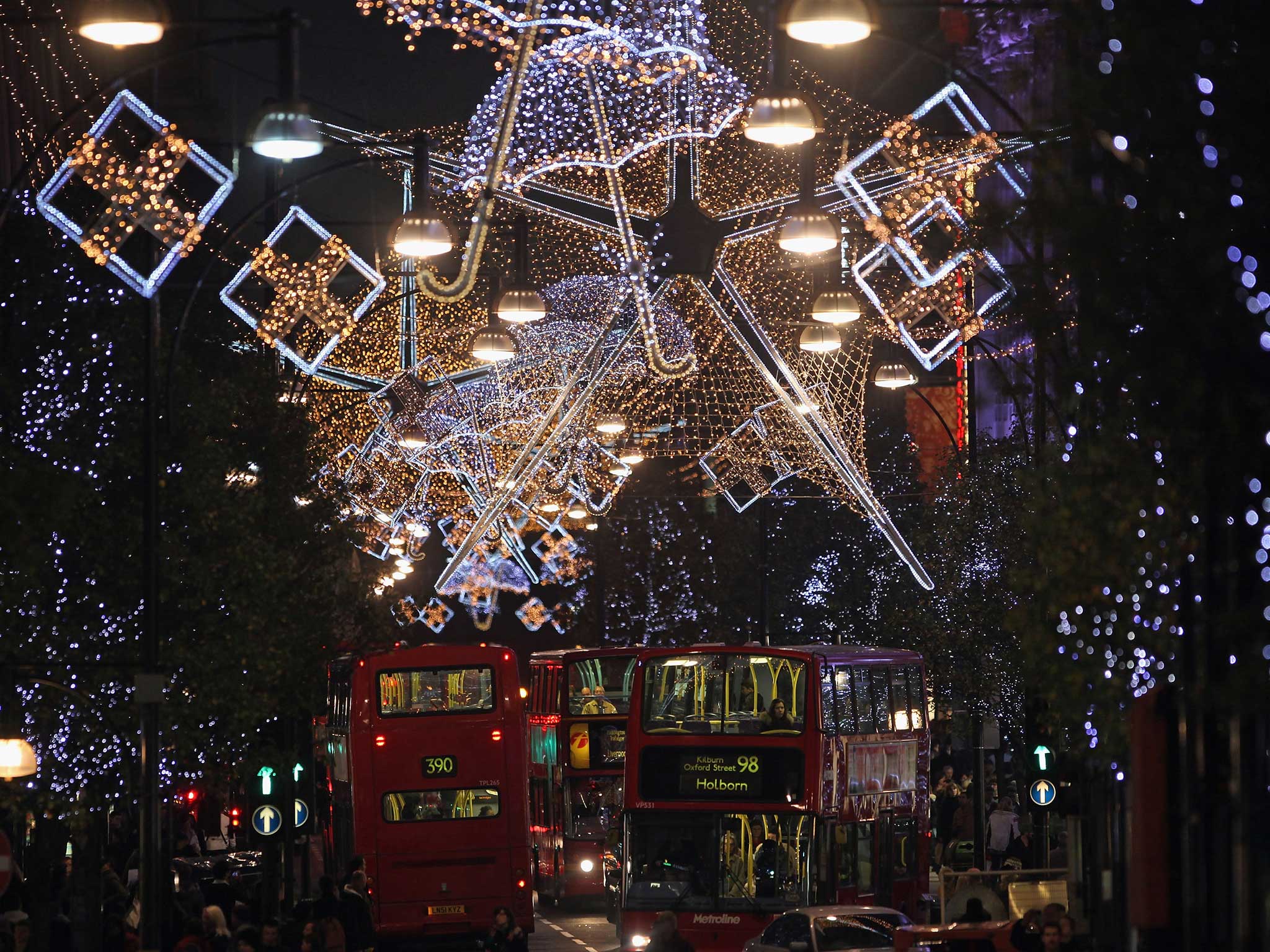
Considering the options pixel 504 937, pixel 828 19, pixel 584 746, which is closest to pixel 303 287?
pixel 584 746

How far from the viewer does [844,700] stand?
21.3 m

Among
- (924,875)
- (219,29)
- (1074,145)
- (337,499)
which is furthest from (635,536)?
(1074,145)

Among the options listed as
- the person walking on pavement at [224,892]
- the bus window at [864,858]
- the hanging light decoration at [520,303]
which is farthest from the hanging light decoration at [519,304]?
the person walking on pavement at [224,892]

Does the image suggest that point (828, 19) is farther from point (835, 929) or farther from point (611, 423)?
point (611, 423)

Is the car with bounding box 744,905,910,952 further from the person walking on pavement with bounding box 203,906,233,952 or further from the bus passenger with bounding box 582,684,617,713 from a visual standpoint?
the bus passenger with bounding box 582,684,617,713

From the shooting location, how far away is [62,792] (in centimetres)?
2120

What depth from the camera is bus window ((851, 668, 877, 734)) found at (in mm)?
21609

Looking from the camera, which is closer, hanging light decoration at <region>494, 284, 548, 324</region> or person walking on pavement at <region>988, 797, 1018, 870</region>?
hanging light decoration at <region>494, 284, 548, 324</region>

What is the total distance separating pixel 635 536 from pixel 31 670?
35449mm

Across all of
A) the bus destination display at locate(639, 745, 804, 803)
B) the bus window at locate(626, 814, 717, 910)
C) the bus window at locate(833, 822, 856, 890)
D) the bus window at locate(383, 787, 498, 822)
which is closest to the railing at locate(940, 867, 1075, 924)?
the bus window at locate(833, 822, 856, 890)

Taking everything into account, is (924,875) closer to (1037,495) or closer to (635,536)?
(1037,495)

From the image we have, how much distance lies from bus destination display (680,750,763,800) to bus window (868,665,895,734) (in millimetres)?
1930

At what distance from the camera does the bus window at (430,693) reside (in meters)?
24.1

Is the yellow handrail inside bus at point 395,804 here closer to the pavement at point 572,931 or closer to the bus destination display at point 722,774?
the pavement at point 572,931
